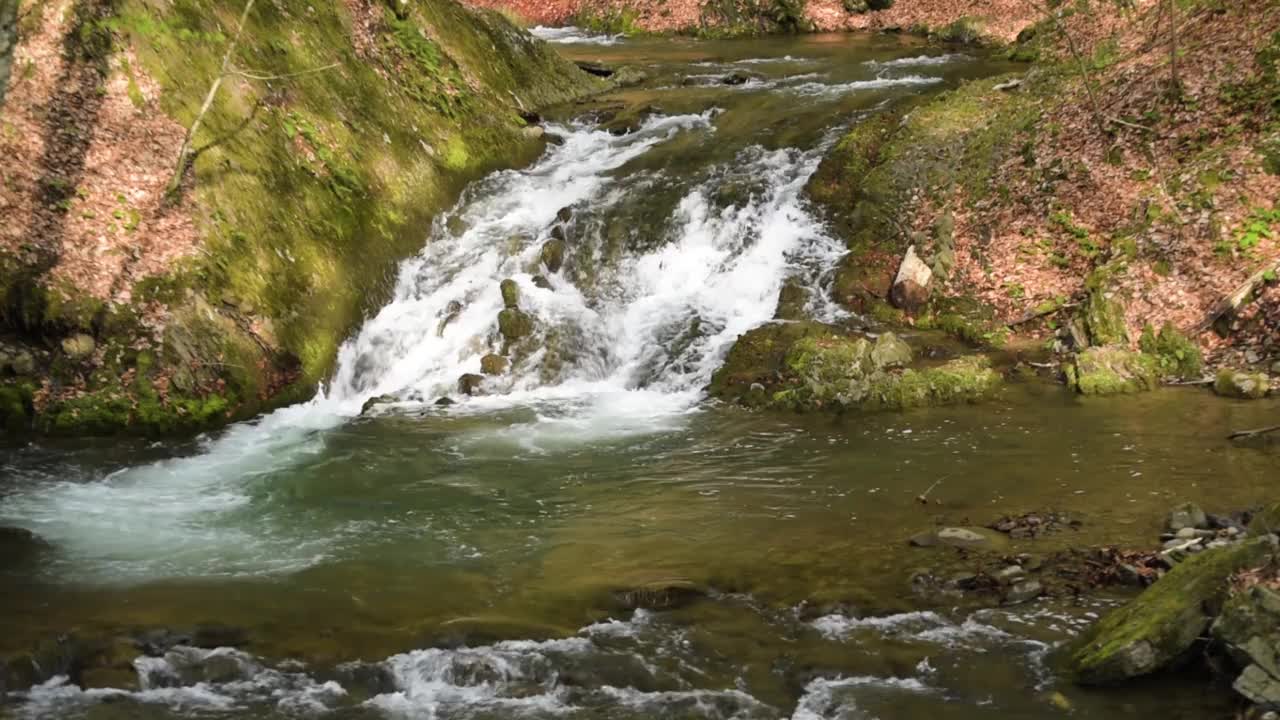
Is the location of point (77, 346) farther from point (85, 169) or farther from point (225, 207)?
point (225, 207)

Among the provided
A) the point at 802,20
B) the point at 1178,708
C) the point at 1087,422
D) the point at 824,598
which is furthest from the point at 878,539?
the point at 802,20

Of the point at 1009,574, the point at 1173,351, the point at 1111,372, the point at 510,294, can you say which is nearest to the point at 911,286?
the point at 1111,372

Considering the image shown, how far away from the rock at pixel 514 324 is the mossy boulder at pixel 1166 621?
991cm

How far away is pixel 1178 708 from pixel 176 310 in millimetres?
11433

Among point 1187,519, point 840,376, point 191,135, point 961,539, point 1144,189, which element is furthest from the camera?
point 1144,189

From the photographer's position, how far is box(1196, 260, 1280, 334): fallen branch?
12.7m

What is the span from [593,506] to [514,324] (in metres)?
5.36

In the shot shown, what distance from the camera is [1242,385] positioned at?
11.9 metres

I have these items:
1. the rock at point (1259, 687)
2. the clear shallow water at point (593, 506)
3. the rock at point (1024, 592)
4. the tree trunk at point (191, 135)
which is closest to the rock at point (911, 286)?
the clear shallow water at point (593, 506)

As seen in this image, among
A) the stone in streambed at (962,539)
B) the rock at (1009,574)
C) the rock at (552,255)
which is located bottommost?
the rock at (1009,574)

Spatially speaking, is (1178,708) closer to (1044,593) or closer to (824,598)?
(1044,593)

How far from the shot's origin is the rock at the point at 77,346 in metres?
12.5

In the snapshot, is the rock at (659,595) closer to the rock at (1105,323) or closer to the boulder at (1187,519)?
the boulder at (1187,519)

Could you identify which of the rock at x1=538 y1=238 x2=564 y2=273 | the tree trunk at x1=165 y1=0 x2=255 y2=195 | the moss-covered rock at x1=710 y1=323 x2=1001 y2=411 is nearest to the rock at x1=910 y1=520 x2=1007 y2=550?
the moss-covered rock at x1=710 y1=323 x2=1001 y2=411
